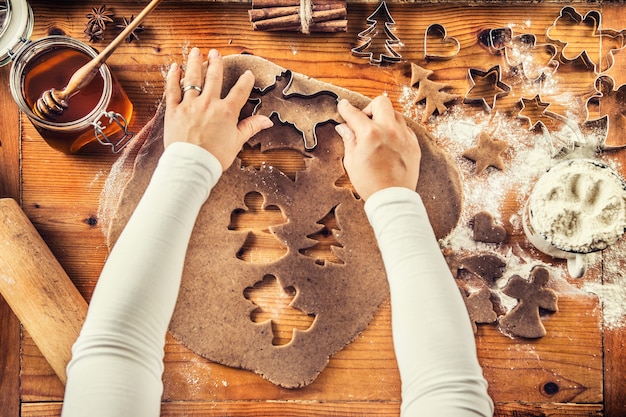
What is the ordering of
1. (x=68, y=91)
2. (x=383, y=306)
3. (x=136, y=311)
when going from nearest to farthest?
(x=136, y=311) → (x=68, y=91) → (x=383, y=306)

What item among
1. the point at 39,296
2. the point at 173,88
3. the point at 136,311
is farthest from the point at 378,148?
the point at 39,296

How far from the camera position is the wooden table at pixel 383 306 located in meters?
1.01

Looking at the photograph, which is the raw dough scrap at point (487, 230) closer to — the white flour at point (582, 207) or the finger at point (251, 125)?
the white flour at point (582, 207)

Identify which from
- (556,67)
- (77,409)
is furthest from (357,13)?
(77,409)

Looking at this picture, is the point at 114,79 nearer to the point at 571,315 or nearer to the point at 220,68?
the point at 220,68

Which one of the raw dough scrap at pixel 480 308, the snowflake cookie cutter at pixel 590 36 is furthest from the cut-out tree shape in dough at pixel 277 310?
the snowflake cookie cutter at pixel 590 36

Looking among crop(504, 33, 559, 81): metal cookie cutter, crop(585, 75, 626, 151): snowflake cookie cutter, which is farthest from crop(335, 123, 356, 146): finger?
crop(585, 75, 626, 151): snowflake cookie cutter

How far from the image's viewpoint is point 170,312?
2.89ft

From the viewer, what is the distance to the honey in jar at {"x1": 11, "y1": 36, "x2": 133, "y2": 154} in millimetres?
956

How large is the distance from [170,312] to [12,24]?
635 mm

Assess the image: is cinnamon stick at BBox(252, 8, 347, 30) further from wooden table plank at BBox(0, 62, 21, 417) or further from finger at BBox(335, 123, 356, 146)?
wooden table plank at BBox(0, 62, 21, 417)

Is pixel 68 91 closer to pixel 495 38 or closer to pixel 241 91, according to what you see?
pixel 241 91

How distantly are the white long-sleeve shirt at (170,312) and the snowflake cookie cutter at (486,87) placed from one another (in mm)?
280

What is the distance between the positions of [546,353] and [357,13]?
777mm
